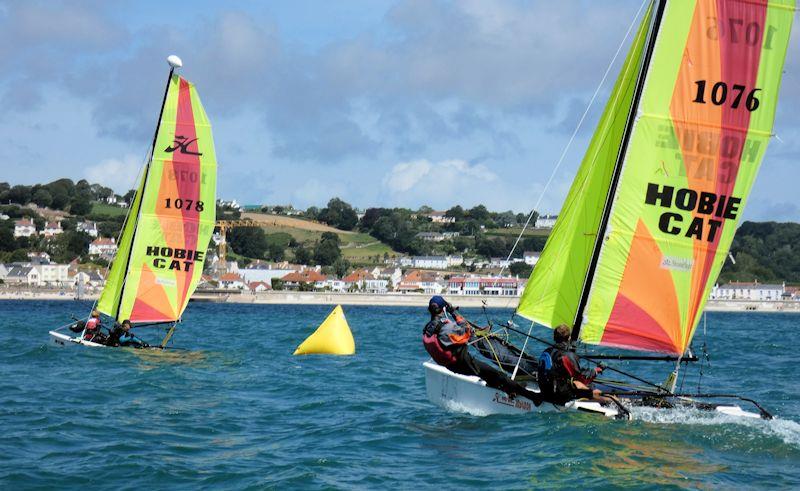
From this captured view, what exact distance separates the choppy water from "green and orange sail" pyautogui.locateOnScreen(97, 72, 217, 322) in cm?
571

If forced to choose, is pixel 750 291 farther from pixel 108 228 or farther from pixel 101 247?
pixel 108 228

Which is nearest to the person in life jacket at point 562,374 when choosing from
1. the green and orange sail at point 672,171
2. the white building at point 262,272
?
the green and orange sail at point 672,171

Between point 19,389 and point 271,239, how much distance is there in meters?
175

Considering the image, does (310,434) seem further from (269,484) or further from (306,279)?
(306,279)

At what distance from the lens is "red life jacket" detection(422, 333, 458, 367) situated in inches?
613

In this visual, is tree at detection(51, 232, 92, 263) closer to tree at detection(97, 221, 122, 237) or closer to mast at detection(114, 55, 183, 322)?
tree at detection(97, 221, 122, 237)

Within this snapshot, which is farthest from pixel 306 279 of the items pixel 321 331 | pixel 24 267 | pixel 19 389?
pixel 19 389

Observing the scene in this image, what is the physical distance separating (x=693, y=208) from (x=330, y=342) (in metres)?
14.7

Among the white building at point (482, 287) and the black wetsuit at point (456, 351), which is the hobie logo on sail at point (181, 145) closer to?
the black wetsuit at point (456, 351)

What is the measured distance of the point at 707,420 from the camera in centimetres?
1473

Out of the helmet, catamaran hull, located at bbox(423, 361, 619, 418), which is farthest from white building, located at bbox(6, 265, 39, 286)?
the helmet

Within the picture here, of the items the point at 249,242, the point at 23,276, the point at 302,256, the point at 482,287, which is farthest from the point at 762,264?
the point at 23,276

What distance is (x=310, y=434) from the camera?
48.2 ft

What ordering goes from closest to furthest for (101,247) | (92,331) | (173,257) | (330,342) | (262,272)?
(92,331) < (173,257) < (330,342) < (262,272) < (101,247)
